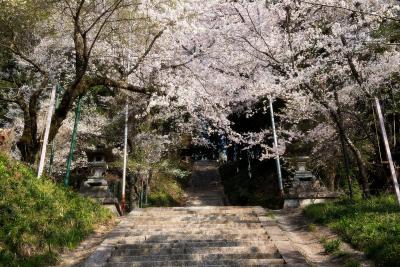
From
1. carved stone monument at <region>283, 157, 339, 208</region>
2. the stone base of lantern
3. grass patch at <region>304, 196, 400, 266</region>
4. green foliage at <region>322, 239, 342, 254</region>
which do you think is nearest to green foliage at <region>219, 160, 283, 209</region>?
carved stone monument at <region>283, 157, 339, 208</region>

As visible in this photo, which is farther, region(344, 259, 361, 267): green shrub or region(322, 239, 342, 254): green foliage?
region(322, 239, 342, 254): green foliage

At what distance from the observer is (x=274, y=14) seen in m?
16.0

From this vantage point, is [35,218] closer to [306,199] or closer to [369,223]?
[369,223]

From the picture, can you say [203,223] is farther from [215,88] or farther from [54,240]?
[215,88]

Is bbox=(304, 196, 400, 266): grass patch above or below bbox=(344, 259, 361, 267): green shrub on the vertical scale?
above

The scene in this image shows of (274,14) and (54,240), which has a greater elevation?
(274,14)

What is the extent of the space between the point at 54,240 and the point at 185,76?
811 centimetres

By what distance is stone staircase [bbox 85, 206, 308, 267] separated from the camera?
770 cm

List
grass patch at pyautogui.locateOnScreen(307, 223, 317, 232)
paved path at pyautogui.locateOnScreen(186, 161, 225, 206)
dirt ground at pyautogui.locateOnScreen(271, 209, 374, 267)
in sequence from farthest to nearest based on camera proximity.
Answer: paved path at pyautogui.locateOnScreen(186, 161, 225, 206), grass patch at pyautogui.locateOnScreen(307, 223, 317, 232), dirt ground at pyautogui.locateOnScreen(271, 209, 374, 267)

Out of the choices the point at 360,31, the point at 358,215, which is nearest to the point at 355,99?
the point at 360,31

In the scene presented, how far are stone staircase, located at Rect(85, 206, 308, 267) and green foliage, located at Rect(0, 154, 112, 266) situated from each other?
2.90 ft

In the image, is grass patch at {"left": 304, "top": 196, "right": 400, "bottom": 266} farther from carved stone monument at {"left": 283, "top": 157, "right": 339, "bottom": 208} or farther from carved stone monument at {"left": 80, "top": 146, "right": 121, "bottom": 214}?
carved stone monument at {"left": 80, "top": 146, "right": 121, "bottom": 214}

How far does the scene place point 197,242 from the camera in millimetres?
8875

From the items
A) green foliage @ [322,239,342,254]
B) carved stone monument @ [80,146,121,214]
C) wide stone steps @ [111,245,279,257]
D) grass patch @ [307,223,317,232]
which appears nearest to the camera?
wide stone steps @ [111,245,279,257]
